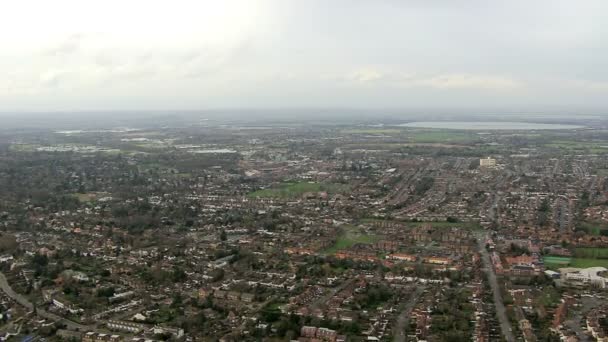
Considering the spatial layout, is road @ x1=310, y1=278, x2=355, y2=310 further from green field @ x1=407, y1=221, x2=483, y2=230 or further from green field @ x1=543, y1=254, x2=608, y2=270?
green field @ x1=407, y1=221, x2=483, y2=230

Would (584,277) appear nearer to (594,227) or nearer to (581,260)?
(581,260)

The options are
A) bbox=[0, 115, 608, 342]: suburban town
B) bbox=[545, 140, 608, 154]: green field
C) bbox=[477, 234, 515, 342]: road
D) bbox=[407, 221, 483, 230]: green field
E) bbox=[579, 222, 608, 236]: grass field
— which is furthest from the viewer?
bbox=[545, 140, 608, 154]: green field

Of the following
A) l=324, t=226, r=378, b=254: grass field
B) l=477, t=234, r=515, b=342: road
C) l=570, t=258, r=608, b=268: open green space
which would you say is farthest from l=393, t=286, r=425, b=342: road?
l=570, t=258, r=608, b=268: open green space

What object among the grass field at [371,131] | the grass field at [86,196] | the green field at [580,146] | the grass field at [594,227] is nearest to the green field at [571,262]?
the grass field at [594,227]

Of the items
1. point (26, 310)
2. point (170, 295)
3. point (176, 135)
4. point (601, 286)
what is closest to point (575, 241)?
point (601, 286)

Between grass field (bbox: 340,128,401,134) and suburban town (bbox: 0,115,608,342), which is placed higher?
grass field (bbox: 340,128,401,134)

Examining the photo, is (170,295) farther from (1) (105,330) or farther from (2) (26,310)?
(2) (26,310)

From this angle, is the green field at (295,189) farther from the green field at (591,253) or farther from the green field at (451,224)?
the green field at (591,253)
